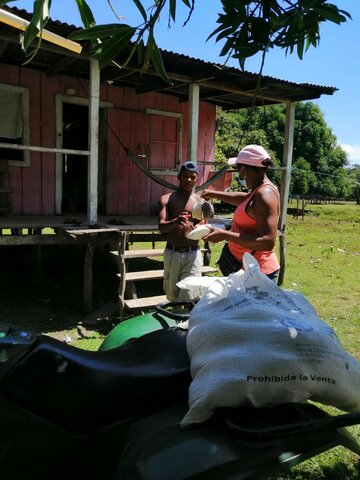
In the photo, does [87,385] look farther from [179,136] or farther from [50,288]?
[179,136]

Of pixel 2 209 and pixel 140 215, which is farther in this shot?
pixel 140 215

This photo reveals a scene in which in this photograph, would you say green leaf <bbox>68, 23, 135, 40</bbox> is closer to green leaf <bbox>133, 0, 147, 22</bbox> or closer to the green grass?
green leaf <bbox>133, 0, 147, 22</bbox>

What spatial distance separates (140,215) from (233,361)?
735cm

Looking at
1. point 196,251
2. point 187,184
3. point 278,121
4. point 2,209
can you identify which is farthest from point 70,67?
point 278,121

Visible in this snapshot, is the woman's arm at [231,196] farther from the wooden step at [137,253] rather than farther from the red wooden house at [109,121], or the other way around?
the red wooden house at [109,121]

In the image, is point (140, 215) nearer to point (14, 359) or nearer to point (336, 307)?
point (336, 307)

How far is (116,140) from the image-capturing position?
8289 millimetres

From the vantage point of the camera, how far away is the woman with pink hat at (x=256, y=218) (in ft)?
9.56

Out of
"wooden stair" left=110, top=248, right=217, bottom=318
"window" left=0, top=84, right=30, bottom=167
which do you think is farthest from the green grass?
"window" left=0, top=84, right=30, bottom=167

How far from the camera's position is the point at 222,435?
1.29m

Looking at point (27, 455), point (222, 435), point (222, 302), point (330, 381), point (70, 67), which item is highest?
point (70, 67)

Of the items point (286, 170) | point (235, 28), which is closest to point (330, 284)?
point (286, 170)

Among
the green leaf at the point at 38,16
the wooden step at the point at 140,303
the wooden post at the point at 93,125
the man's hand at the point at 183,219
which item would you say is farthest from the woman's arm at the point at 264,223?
the wooden post at the point at 93,125

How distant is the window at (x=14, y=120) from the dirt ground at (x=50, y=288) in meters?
1.63
